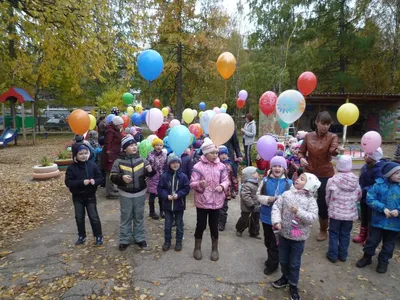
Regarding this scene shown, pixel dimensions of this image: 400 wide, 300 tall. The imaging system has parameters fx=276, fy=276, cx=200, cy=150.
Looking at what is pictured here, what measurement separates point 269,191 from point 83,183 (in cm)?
254

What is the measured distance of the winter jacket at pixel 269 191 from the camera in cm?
334

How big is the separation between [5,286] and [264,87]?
1922 centimetres

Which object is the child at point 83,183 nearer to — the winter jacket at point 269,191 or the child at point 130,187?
the child at point 130,187

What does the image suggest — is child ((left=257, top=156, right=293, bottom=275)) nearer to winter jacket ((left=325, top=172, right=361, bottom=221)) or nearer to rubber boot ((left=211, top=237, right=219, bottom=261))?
rubber boot ((left=211, top=237, right=219, bottom=261))

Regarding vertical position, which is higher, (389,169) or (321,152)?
(321,152)

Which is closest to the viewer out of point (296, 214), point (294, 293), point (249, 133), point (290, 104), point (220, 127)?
point (296, 214)

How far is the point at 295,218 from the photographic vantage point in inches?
119

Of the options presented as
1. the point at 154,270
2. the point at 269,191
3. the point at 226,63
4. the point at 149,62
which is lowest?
the point at 154,270

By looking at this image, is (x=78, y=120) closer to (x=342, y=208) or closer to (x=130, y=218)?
(x=130, y=218)

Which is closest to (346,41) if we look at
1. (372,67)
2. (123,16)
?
(372,67)

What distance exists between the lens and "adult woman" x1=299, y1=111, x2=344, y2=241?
4.05m

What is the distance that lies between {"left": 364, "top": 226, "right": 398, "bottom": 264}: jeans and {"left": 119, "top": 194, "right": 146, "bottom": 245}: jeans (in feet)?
10.4

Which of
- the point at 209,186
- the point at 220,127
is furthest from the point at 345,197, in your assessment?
the point at 220,127

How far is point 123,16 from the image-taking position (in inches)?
225
